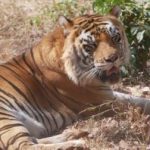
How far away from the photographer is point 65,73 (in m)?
5.05

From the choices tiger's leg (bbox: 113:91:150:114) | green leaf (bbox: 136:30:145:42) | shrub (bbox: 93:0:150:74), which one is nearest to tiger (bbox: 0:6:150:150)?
tiger's leg (bbox: 113:91:150:114)

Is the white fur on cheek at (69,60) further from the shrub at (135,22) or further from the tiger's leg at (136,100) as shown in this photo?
the shrub at (135,22)

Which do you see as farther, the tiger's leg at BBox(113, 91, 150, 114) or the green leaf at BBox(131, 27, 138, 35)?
the green leaf at BBox(131, 27, 138, 35)

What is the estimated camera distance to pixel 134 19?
615cm

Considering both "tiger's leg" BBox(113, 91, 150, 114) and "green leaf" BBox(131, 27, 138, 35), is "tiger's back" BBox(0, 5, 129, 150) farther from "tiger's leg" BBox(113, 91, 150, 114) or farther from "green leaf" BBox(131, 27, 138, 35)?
"green leaf" BBox(131, 27, 138, 35)

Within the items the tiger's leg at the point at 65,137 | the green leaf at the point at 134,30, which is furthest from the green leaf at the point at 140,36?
the tiger's leg at the point at 65,137

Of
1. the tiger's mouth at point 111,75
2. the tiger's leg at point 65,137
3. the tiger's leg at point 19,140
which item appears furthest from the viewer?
the tiger's mouth at point 111,75

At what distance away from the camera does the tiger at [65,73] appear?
16.0 ft

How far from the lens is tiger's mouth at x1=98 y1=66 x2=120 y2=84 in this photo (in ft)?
16.2

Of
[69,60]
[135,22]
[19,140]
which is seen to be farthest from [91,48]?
[135,22]

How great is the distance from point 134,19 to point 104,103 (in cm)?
152

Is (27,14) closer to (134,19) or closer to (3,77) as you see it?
(134,19)

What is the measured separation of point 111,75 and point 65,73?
1.19ft

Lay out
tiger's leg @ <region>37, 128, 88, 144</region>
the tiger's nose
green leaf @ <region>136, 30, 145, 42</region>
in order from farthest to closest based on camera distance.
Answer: green leaf @ <region>136, 30, 145, 42</region>, the tiger's nose, tiger's leg @ <region>37, 128, 88, 144</region>
